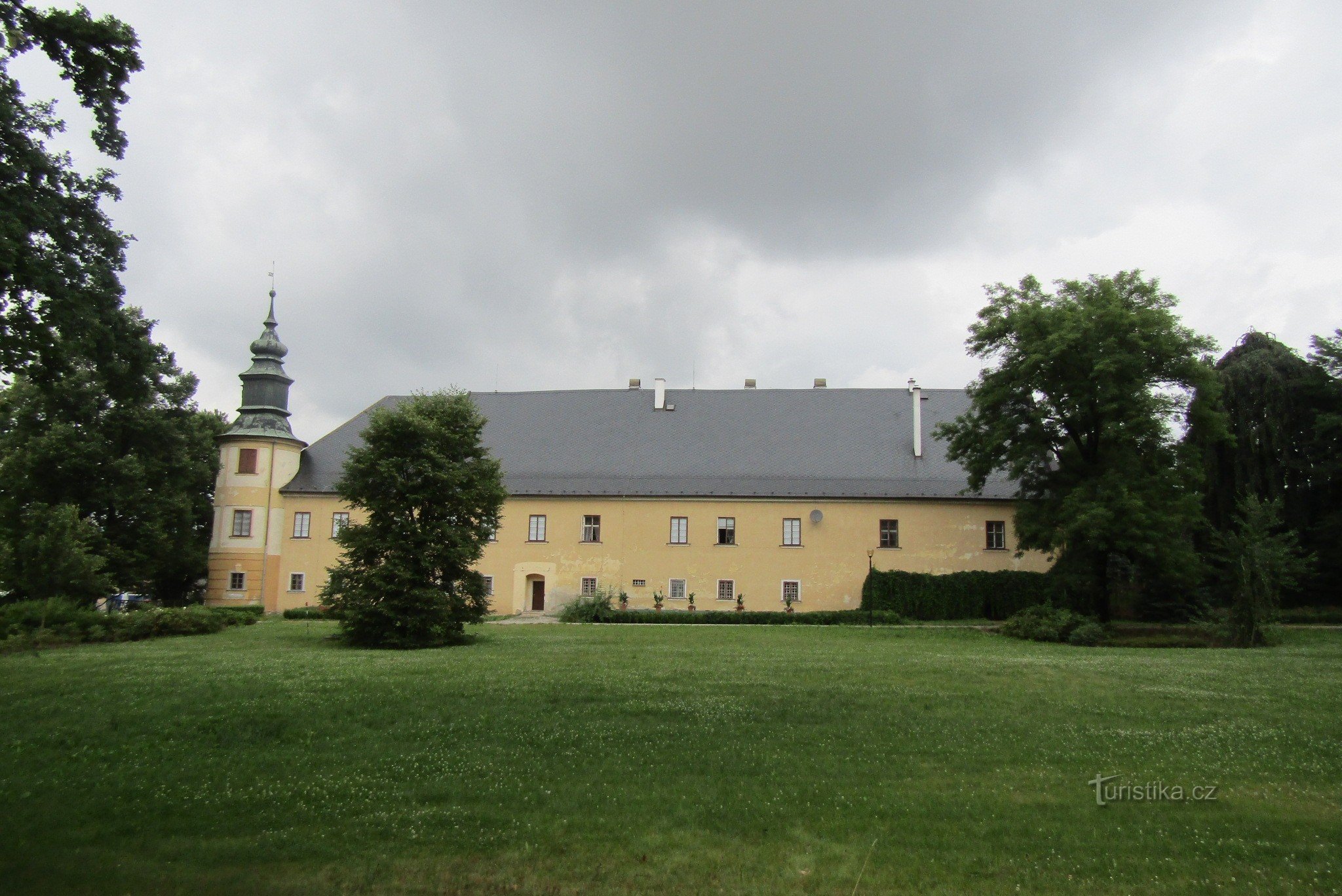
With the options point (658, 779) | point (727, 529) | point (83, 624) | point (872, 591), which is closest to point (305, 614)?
point (83, 624)

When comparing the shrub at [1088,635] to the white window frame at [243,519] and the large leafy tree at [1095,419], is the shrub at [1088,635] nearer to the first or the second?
the large leafy tree at [1095,419]

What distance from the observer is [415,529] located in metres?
21.2

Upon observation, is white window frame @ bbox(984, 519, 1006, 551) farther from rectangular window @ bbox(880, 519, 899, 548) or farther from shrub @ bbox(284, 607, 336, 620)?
shrub @ bbox(284, 607, 336, 620)

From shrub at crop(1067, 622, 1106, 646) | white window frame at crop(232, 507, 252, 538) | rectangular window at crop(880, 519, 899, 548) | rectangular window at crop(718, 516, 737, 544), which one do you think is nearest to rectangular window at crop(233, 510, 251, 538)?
white window frame at crop(232, 507, 252, 538)

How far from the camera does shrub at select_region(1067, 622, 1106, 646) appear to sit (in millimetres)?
22609

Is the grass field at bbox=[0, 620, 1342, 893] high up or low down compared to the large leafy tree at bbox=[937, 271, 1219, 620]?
down

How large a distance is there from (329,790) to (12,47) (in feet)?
30.0

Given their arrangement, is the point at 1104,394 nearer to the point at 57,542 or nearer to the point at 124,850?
the point at 124,850

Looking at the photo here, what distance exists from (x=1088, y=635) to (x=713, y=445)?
1910 cm

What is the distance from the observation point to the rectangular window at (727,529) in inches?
1423

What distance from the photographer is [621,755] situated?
938 cm

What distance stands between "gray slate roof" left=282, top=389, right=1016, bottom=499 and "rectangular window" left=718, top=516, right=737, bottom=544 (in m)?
0.98

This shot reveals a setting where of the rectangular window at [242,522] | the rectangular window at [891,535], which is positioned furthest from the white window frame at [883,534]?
the rectangular window at [242,522]

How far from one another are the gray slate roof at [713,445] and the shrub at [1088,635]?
12.7 metres
